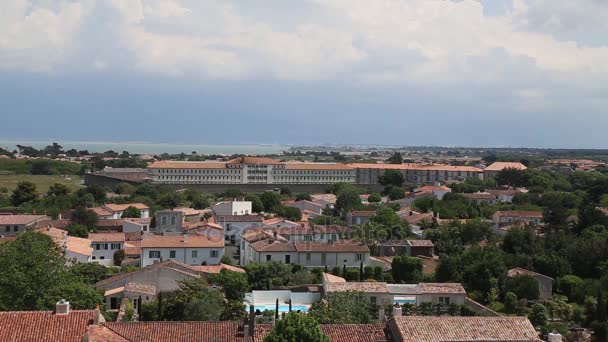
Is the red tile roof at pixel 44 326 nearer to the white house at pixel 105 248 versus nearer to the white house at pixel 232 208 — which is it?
the white house at pixel 105 248

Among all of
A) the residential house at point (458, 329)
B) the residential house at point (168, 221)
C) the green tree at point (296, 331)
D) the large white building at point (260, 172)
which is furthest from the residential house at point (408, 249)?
the large white building at point (260, 172)

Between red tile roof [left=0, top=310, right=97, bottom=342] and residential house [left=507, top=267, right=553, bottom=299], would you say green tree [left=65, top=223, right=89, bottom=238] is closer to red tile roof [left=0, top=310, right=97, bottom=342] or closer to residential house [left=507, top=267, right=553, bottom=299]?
residential house [left=507, top=267, right=553, bottom=299]

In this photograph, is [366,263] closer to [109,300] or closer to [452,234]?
[452,234]

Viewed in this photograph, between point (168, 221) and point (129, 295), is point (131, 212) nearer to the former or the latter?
point (168, 221)

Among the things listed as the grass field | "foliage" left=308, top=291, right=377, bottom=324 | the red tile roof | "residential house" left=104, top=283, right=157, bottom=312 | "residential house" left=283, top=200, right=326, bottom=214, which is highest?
the red tile roof

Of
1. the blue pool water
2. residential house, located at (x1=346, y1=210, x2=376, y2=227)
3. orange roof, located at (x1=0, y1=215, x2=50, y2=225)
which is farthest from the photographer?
residential house, located at (x1=346, y1=210, x2=376, y2=227)

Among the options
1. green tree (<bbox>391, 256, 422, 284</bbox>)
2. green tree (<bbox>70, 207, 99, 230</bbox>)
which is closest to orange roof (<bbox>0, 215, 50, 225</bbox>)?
green tree (<bbox>70, 207, 99, 230</bbox>)
